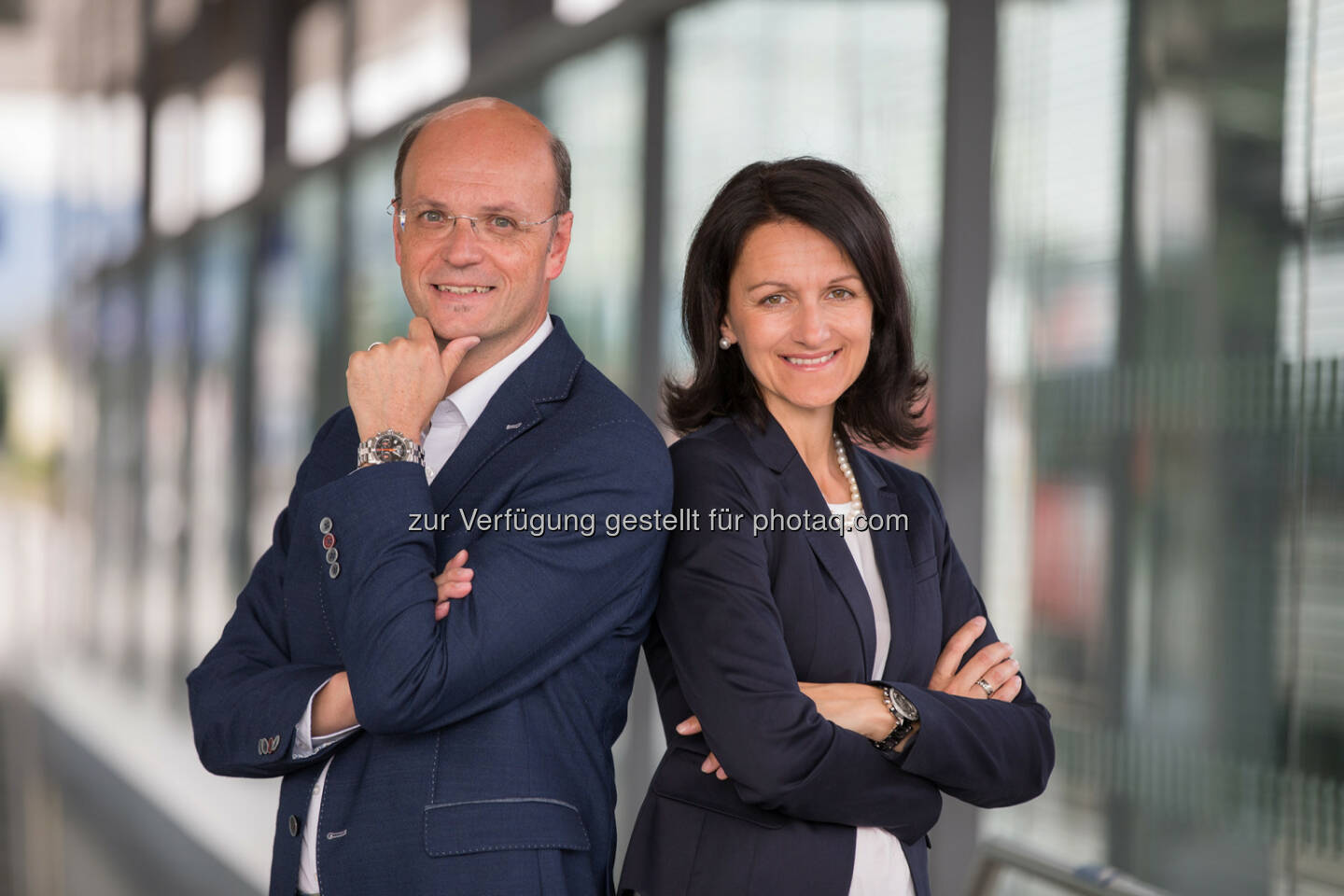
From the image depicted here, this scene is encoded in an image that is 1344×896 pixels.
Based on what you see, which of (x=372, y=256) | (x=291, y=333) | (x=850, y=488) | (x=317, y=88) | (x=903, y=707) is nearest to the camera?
(x=903, y=707)

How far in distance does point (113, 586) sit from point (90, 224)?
10.4ft

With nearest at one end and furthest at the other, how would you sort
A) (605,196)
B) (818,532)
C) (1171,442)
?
(818,532), (1171,442), (605,196)

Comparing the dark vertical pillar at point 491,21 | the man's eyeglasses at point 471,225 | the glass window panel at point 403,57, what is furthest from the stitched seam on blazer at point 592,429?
the glass window panel at point 403,57

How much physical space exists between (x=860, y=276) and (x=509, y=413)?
51 cm

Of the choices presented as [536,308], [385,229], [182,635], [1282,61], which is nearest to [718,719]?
[536,308]

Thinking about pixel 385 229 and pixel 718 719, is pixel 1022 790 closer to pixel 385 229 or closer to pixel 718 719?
pixel 718 719

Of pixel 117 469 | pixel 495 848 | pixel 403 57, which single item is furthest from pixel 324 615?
pixel 117 469

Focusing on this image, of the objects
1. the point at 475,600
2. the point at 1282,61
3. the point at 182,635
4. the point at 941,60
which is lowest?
the point at 182,635

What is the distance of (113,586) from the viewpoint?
10906 mm

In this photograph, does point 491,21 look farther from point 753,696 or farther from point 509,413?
point 753,696

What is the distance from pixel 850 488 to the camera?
195 cm

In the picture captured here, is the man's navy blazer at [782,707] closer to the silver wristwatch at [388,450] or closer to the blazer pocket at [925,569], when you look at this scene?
the blazer pocket at [925,569]

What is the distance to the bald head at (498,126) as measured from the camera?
6.05 ft

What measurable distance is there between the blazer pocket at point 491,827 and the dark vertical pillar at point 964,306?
1553mm
